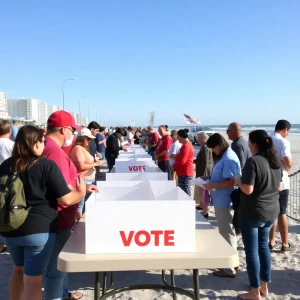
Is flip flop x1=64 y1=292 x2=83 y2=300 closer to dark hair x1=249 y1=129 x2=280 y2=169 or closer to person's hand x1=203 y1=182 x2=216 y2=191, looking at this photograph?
person's hand x1=203 y1=182 x2=216 y2=191

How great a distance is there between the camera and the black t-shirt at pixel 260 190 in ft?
8.71

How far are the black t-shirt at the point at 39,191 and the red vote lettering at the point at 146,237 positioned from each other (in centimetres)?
54

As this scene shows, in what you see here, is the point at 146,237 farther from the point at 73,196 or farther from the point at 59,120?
the point at 59,120

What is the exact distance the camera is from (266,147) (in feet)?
9.07

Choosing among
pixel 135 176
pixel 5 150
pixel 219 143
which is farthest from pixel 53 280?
pixel 5 150

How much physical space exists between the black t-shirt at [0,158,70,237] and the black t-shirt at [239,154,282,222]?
1.46m

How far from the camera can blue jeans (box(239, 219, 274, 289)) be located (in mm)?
2781

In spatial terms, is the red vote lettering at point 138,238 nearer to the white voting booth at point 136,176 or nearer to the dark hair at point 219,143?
the white voting booth at point 136,176

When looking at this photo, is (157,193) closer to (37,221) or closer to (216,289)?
(37,221)

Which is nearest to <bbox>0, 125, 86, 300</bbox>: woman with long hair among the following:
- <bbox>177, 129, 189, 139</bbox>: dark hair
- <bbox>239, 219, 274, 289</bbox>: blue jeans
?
<bbox>239, 219, 274, 289</bbox>: blue jeans

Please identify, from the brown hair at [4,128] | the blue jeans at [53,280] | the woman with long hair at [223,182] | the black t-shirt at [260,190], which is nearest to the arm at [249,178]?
the black t-shirt at [260,190]

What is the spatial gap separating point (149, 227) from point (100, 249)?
0.28 meters

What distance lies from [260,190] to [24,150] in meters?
1.84

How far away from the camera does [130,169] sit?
475 centimetres
